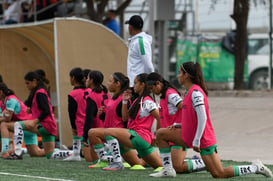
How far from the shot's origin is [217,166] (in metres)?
9.84

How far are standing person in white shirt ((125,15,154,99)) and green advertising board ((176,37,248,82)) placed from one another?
13.6 m

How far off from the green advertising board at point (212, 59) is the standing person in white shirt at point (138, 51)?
13574 mm

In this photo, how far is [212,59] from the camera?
25719 millimetres

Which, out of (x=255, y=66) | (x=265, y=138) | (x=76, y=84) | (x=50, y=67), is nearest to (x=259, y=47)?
(x=255, y=66)

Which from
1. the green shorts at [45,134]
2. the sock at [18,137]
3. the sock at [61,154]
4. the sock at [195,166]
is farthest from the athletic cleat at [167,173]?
the green shorts at [45,134]

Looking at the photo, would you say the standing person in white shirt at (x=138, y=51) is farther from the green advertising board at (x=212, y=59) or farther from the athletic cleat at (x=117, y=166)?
the green advertising board at (x=212, y=59)

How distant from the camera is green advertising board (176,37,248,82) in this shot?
25.6 meters

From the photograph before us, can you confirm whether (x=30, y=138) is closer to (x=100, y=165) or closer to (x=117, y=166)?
(x=100, y=165)

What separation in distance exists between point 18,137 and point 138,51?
2872mm

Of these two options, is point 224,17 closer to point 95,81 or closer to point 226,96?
point 226,96

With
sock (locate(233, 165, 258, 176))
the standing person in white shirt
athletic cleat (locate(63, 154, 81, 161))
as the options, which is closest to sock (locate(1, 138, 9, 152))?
athletic cleat (locate(63, 154, 81, 161))

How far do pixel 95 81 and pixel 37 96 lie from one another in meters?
1.48

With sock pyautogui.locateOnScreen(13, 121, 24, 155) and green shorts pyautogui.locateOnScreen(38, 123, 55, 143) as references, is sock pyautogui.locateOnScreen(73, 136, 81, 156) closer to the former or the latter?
green shorts pyautogui.locateOnScreen(38, 123, 55, 143)

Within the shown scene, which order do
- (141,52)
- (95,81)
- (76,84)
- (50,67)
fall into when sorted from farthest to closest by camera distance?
(50,67) < (76,84) < (95,81) < (141,52)
